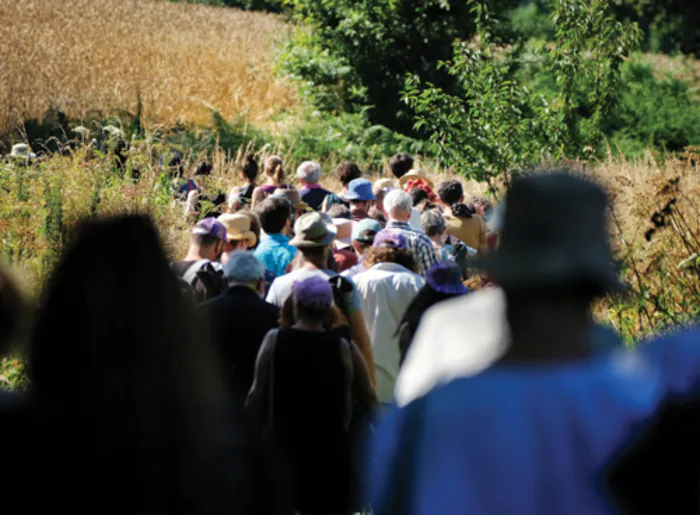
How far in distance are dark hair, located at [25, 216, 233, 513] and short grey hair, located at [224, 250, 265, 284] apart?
10.0 ft

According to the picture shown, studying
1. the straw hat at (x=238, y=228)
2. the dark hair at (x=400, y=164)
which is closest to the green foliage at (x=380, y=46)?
the dark hair at (x=400, y=164)

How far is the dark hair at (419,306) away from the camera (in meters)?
5.62

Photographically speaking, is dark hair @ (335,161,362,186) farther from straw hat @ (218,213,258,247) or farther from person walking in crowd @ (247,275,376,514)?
person walking in crowd @ (247,275,376,514)

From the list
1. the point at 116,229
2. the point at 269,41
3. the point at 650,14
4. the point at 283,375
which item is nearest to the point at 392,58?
the point at 269,41

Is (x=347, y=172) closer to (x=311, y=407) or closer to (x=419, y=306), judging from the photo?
(x=419, y=306)

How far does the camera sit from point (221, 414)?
7.92 ft

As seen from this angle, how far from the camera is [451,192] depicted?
923cm

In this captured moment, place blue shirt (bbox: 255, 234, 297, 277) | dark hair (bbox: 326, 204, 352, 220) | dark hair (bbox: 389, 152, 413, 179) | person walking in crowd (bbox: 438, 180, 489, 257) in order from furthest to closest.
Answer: dark hair (bbox: 389, 152, 413, 179)
person walking in crowd (bbox: 438, 180, 489, 257)
dark hair (bbox: 326, 204, 352, 220)
blue shirt (bbox: 255, 234, 297, 277)

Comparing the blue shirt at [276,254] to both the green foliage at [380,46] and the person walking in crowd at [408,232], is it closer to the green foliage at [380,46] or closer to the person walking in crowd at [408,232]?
the person walking in crowd at [408,232]

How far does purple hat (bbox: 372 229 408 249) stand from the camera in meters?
6.54

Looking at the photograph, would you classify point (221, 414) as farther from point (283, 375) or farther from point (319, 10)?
point (319, 10)

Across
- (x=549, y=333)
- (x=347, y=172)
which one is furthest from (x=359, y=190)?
(x=549, y=333)

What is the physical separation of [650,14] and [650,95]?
19.4m

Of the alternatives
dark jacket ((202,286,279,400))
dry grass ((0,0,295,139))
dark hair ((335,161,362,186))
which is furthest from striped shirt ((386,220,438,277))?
dry grass ((0,0,295,139))
